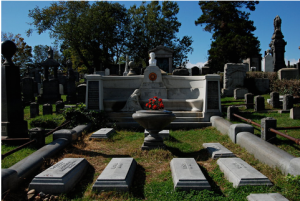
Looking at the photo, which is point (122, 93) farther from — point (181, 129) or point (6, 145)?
point (6, 145)

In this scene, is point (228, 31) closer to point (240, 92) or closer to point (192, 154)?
point (240, 92)

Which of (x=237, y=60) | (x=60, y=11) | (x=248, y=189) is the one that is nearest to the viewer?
(x=248, y=189)

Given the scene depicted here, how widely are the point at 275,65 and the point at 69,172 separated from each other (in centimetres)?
2676

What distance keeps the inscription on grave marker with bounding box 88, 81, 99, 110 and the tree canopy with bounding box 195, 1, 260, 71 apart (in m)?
26.1

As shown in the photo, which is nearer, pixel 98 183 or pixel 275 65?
pixel 98 183

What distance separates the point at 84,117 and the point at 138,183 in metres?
5.41

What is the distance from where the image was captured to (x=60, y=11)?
40.8 metres

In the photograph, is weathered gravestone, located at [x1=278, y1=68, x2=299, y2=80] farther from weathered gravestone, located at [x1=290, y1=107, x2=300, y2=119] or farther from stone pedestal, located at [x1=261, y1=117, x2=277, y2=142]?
stone pedestal, located at [x1=261, y1=117, x2=277, y2=142]

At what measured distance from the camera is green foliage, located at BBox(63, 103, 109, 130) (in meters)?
8.97

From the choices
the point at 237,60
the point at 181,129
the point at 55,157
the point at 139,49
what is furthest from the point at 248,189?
the point at 139,49

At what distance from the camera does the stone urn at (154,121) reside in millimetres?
5785

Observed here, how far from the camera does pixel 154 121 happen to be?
583cm

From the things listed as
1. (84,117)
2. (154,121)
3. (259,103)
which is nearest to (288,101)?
(259,103)

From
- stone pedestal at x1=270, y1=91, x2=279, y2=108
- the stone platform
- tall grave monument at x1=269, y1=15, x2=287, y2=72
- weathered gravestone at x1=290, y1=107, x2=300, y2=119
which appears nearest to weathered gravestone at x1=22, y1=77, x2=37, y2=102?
the stone platform
